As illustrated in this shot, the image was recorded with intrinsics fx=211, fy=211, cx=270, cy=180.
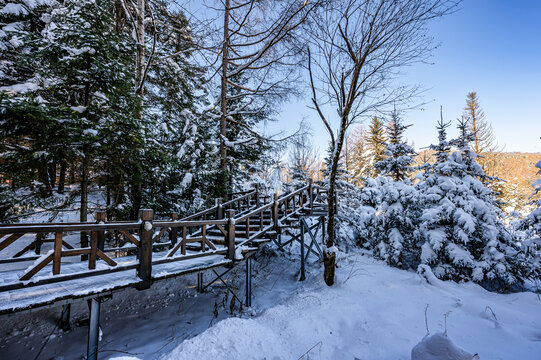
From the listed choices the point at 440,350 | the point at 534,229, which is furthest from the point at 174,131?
the point at 534,229

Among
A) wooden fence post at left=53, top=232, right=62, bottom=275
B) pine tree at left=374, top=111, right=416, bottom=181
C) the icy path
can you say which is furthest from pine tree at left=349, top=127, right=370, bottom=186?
wooden fence post at left=53, top=232, right=62, bottom=275

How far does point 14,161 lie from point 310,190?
29.2 feet

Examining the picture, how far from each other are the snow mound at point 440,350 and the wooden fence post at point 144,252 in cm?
454

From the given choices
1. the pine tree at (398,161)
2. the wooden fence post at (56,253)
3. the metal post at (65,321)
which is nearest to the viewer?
the wooden fence post at (56,253)

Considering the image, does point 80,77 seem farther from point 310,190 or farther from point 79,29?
point 310,190

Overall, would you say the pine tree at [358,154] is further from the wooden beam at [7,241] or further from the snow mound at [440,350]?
the wooden beam at [7,241]

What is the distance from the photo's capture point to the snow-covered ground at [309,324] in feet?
12.4

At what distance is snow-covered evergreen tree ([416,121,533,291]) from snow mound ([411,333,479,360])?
17.2 feet

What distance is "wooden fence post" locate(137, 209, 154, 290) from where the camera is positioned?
380 cm

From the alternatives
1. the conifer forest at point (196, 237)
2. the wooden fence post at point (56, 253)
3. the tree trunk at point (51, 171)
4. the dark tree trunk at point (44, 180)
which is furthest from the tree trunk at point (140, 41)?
the wooden fence post at point (56, 253)

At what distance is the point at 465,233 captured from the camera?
7.14 metres

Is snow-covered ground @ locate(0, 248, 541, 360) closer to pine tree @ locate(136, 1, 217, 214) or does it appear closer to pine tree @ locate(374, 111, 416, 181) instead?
pine tree @ locate(136, 1, 217, 214)

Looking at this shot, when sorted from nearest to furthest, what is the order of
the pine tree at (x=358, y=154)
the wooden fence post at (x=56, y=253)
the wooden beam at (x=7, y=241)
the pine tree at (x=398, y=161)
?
the wooden beam at (x=7, y=241) < the wooden fence post at (x=56, y=253) < the pine tree at (x=398, y=161) < the pine tree at (x=358, y=154)

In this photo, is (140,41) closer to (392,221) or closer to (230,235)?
(230,235)
